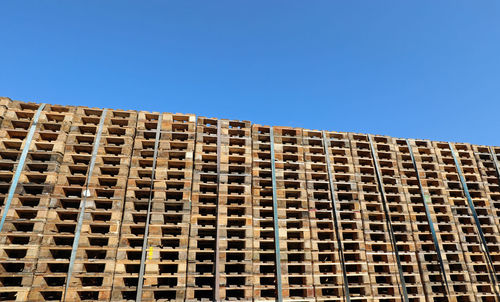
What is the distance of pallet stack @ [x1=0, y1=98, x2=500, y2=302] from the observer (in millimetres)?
14617

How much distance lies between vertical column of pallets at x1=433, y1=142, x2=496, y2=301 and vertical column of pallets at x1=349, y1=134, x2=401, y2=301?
498cm

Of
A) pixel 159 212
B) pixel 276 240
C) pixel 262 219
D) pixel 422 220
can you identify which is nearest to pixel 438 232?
pixel 422 220

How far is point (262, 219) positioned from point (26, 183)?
12731mm

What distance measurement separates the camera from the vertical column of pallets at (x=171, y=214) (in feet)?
47.8

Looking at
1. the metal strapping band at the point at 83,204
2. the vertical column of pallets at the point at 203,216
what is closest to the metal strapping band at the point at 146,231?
the vertical column of pallets at the point at 203,216

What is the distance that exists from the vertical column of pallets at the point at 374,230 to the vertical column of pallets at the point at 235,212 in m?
7.13

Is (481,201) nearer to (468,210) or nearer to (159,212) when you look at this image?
(468,210)

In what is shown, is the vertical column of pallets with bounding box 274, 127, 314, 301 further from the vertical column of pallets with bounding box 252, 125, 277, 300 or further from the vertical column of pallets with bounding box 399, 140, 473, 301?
the vertical column of pallets with bounding box 399, 140, 473, 301

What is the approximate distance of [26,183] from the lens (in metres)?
15.4

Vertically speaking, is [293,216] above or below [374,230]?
above

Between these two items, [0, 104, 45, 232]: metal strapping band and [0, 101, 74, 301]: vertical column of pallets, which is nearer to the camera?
[0, 101, 74, 301]: vertical column of pallets

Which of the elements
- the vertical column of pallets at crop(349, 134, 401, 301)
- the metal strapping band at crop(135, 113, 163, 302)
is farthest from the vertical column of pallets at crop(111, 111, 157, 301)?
the vertical column of pallets at crop(349, 134, 401, 301)

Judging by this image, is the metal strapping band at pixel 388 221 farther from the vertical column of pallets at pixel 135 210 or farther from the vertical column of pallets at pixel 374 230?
the vertical column of pallets at pixel 135 210

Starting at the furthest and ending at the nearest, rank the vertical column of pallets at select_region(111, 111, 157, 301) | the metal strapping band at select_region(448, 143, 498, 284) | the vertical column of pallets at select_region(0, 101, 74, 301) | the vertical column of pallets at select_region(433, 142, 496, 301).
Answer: the metal strapping band at select_region(448, 143, 498, 284) < the vertical column of pallets at select_region(433, 142, 496, 301) < the vertical column of pallets at select_region(111, 111, 157, 301) < the vertical column of pallets at select_region(0, 101, 74, 301)
